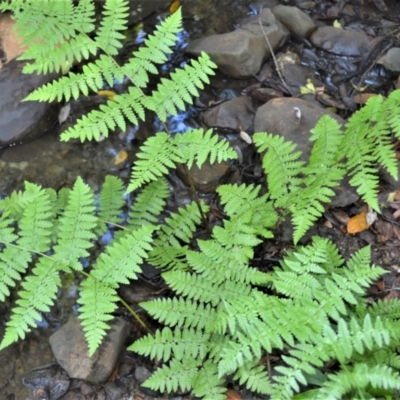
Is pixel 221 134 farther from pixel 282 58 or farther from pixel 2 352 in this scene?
pixel 2 352

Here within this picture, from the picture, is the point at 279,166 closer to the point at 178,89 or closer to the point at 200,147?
the point at 200,147

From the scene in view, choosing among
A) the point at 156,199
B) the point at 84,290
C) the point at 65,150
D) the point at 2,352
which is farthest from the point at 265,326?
the point at 65,150

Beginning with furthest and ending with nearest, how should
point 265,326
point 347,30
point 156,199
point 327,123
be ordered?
point 347,30
point 156,199
point 327,123
point 265,326

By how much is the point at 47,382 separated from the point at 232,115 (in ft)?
8.77

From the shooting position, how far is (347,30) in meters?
5.04

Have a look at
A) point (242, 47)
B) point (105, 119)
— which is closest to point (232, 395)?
point (105, 119)

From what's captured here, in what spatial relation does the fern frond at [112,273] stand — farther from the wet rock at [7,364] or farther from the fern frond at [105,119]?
the wet rock at [7,364]

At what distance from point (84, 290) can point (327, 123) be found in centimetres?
207

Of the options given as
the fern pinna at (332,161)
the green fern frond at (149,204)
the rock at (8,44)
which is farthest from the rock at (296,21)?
the rock at (8,44)

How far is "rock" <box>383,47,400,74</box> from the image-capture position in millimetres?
4590

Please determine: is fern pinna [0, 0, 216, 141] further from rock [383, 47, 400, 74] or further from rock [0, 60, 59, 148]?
rock [383, 47, 400, 74]

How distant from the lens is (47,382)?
12.4 ft

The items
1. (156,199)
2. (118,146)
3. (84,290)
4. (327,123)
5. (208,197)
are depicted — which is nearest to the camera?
(84,290)

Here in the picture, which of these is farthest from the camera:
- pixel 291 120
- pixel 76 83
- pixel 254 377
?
pixel 291 120
